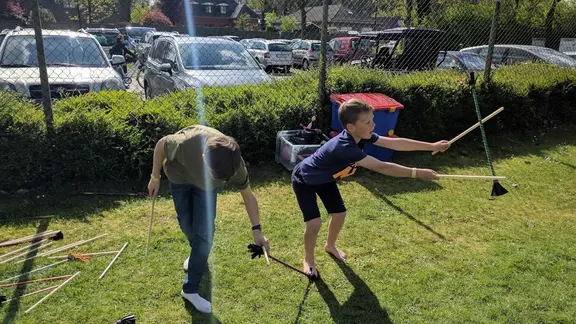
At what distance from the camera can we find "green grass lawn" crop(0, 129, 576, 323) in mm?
3152

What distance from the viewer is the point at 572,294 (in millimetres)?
3408

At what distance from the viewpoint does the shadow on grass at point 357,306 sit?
3109 mm

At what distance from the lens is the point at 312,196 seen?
3.49 metres

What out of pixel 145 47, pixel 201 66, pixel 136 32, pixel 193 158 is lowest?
pixel 193 158

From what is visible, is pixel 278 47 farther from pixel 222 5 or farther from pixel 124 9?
pixel 222 5

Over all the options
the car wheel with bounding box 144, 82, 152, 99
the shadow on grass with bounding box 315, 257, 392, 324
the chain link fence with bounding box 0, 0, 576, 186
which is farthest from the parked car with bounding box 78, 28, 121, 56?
the shadow on grass with bounding box 315, 257, 392, 324

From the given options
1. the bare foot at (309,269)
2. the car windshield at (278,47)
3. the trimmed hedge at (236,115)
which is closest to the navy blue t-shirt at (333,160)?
the bare foot at (309,269)

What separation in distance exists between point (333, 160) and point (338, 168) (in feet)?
0.31

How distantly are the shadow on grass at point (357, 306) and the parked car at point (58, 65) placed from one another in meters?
4.75

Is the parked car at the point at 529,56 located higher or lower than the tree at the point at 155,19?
lower

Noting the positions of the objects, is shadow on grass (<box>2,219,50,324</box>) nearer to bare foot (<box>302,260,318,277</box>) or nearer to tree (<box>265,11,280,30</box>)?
bare foot (<box>302,260,318,277</box>)

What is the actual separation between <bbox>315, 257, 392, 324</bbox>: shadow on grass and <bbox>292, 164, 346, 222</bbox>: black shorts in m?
0.56

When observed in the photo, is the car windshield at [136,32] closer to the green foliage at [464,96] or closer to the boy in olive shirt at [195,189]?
the green foliage at [464,96]

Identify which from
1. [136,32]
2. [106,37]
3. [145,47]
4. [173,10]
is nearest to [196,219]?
[145,47]
